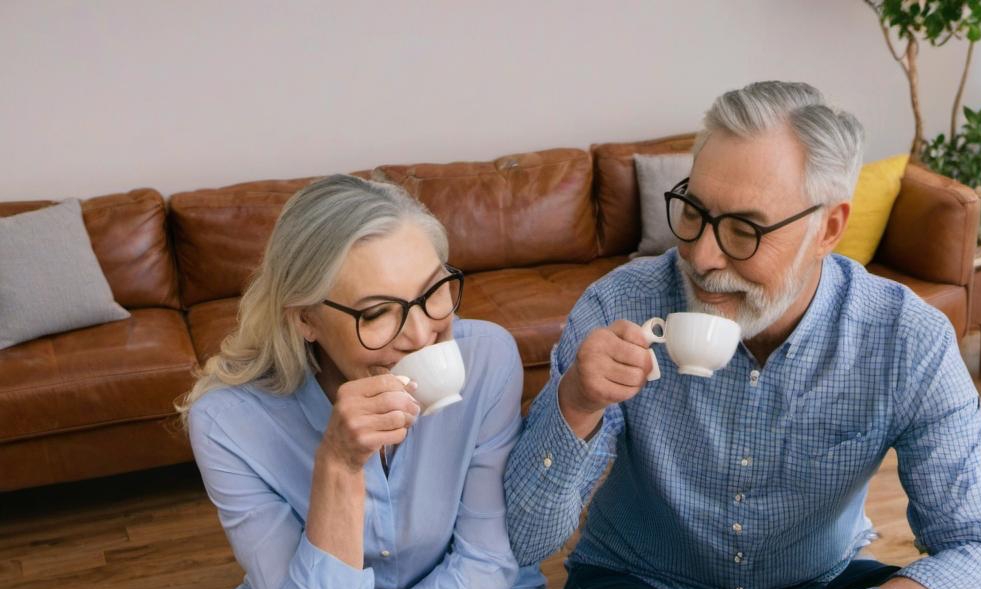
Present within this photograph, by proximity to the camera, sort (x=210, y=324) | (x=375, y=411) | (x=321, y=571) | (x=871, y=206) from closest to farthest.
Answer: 1. (x=375, y=411)
2. (x=321, y=571)
3. (x=210, y=324)
4. (x=871, y=206)

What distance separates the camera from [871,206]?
3762 millimetres

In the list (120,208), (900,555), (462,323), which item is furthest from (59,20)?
(900,555)

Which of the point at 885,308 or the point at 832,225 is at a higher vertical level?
the point at 832,225

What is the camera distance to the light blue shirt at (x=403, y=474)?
65.5 inches

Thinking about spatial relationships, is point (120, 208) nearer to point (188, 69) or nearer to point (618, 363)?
point (188, 69)

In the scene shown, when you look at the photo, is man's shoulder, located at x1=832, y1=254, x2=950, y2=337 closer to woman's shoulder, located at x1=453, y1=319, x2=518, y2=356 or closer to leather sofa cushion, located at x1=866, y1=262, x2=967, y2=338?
woman's shoulder, located at x1=453, y1=319, x2=518, y2=356

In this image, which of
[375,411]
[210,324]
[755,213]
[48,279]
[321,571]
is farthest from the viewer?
[210,324]

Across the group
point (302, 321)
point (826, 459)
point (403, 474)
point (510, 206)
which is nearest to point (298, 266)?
point (302, 321)

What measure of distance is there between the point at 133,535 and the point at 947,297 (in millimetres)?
2621

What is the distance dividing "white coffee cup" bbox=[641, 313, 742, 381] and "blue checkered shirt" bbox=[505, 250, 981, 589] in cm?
22

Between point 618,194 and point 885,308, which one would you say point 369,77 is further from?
point 885,308

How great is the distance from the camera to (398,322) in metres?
1.58

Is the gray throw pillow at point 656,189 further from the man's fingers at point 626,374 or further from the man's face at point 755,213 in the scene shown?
the man's fingers at point 626,374

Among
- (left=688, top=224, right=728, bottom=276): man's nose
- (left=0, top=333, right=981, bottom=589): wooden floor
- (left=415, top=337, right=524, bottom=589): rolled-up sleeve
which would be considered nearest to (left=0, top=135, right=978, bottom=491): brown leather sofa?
(left=0, top=333, right=981, bottom=589): wooden floor
